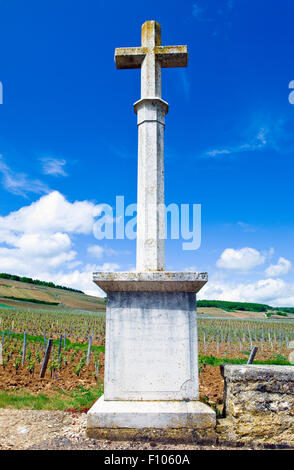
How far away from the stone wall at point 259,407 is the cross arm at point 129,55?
4.74 m

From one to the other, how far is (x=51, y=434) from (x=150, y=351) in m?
1.68

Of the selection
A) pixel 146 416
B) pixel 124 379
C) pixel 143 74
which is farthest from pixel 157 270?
pixel 143 74

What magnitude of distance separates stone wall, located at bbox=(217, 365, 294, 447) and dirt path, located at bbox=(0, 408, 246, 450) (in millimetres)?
381

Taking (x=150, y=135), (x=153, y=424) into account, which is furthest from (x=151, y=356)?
(x=150, y=135)

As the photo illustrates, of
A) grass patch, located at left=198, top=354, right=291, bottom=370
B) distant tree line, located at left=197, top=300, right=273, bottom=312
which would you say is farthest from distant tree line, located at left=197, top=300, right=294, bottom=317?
grass patch, located at left=198, top=354, right=291, bottom=370

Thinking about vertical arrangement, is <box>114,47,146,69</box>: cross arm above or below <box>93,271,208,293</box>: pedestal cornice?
above

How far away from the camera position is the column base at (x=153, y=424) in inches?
144

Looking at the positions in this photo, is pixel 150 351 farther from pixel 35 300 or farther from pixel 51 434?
pixel 35 300

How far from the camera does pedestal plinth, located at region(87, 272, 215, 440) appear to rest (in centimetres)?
370

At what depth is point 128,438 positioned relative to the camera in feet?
12.0

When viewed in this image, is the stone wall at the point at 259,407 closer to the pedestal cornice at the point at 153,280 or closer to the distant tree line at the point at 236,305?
the pedestal cornice at the point at 153,280

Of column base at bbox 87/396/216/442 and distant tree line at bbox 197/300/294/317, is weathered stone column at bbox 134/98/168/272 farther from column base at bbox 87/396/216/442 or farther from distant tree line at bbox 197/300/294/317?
distant tree line at bbox 197/300/294/317

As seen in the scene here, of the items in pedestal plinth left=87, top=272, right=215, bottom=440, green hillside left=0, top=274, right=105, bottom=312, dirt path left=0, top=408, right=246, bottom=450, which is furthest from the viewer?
green hillside left=0, top=274, right=105, bottom=312

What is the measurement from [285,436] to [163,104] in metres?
4.73
